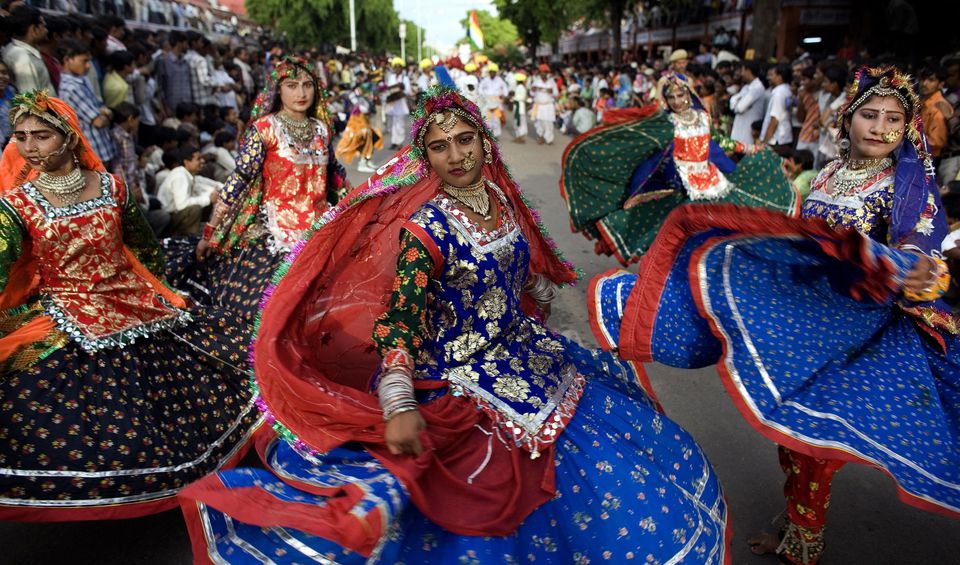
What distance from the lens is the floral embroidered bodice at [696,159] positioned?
5.38 m

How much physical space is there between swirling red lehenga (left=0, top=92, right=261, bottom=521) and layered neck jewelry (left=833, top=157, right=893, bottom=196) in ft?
9.45

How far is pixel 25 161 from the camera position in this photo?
306cm

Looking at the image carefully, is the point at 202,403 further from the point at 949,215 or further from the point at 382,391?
the point at 949,215

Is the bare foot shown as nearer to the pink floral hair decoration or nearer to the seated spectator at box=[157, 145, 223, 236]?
the pink floral hair decoration

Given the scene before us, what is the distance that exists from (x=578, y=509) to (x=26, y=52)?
282 inches

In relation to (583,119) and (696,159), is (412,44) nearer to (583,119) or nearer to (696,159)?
(583,119)

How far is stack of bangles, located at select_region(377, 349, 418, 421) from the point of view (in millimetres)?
1852

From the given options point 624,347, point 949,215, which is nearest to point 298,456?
point 624,347

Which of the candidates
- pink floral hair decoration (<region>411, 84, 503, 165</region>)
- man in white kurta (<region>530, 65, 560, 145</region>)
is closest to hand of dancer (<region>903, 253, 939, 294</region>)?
pink floral hair decoration (<region>411, 84, 503, 165</region>)

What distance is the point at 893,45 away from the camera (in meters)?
16.2

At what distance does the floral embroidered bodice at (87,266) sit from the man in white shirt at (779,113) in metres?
8.60

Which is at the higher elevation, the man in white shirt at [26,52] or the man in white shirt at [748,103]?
the man in white shirt at [26,52]

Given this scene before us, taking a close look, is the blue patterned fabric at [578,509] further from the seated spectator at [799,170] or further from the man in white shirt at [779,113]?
the man in white shirt at [779,113]

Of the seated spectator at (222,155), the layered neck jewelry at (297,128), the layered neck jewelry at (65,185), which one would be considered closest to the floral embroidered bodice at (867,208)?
the layered neck jewelry at (297,128)
